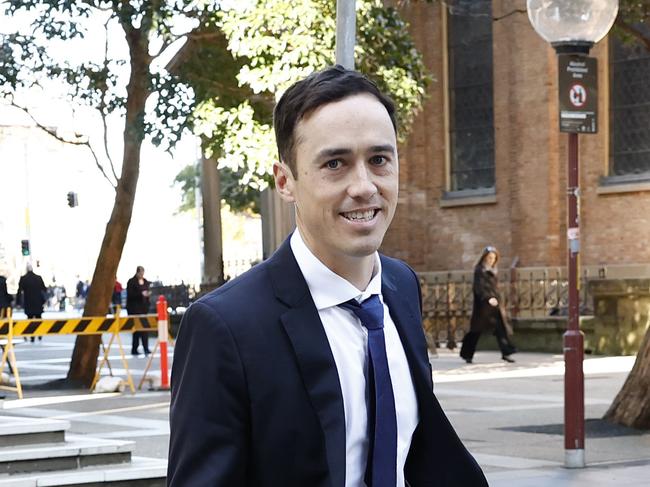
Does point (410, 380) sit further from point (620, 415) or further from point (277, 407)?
point (620, 415)

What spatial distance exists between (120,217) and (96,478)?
11.6 metres

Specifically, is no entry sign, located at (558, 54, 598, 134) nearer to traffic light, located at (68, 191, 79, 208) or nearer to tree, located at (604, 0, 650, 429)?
tree, located at (604, 0, 650, 429)

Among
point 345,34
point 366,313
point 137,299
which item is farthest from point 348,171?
point 137,299

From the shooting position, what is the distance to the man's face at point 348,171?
2736 millimetres

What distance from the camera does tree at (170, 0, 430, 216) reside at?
19547 millimetres

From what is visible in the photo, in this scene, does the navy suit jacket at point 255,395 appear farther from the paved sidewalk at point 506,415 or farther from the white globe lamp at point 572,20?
the white globe lamp at point 572,20

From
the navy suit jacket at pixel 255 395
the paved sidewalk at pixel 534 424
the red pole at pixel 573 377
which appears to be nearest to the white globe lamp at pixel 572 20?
the red pole at pixel 573 377

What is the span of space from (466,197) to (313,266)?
95.0 ft

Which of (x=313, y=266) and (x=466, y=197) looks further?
A: (x=466, y=197)

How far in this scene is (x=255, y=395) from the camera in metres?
2.63

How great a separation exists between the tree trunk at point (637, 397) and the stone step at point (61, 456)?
489cm

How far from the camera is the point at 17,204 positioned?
88750 mm

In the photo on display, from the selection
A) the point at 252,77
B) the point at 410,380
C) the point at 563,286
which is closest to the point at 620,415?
the point at 252,77

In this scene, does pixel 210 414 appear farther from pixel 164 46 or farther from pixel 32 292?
pixel 32 292
